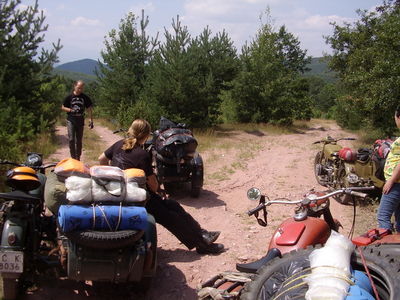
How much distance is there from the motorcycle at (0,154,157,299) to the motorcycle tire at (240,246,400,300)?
104 centimetres

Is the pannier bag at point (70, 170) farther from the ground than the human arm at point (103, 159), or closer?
farther from the ground

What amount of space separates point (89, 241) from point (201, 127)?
13.8 m

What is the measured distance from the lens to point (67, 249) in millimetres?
3303

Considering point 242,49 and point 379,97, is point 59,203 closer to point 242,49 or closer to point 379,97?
point 379,97

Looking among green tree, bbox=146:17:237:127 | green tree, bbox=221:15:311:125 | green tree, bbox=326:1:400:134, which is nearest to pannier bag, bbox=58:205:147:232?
green tree, bbox=326:1:400:134

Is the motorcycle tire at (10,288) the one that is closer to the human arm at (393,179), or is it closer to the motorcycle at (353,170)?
the human arm at (393,179)

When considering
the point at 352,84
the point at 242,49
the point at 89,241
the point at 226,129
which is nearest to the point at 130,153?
the point at 89,241

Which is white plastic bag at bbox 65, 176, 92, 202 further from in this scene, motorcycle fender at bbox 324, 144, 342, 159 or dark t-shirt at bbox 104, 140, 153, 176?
motorcycle fender at bbox 324, 144, 342, 159

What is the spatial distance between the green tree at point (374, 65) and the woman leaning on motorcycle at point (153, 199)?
872 cm

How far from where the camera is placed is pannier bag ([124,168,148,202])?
11.3 ft

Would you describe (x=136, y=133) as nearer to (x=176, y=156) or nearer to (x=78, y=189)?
(x=78, y=189)

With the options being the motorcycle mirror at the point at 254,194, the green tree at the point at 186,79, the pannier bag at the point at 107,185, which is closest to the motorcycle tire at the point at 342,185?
the motorcycle mirror at the point at 254,194

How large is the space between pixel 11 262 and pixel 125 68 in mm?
16001

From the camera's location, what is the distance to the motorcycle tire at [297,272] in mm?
2424
